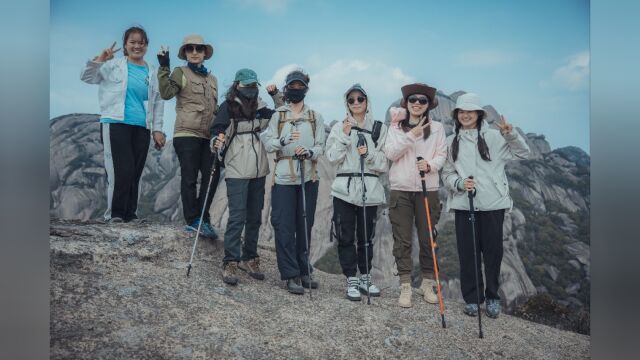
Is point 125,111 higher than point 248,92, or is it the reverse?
point 248,92

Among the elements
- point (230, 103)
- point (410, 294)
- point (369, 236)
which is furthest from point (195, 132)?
point (410, 294)

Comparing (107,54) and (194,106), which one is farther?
(107,54)

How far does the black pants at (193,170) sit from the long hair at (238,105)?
71cm

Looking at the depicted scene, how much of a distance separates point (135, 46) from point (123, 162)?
1517mm

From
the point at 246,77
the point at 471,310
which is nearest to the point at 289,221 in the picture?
the point at 246,77

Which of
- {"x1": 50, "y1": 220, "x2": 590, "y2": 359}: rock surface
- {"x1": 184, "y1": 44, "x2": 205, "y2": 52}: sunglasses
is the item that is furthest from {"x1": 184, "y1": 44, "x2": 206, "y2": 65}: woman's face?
{"x1": 50, "y1": 220, "x2": 590, "y2": 359}: rock surface

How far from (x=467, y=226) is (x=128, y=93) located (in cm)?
457

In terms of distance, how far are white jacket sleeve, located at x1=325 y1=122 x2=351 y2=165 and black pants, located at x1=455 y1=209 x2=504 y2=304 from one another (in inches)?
62.5

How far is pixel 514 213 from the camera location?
3425 centimetres

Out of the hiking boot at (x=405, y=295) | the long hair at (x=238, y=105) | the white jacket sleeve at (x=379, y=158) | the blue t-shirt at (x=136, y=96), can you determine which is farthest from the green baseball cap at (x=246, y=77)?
the hiking boot at (x=405, y=295)

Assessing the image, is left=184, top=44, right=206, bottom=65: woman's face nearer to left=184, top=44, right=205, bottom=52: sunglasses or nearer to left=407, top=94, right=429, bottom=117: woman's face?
left=184, top=44, right=205, bottom=52: sunglasses

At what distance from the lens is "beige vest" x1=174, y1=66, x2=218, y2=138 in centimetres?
598

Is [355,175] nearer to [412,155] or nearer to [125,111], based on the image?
[412,155]
